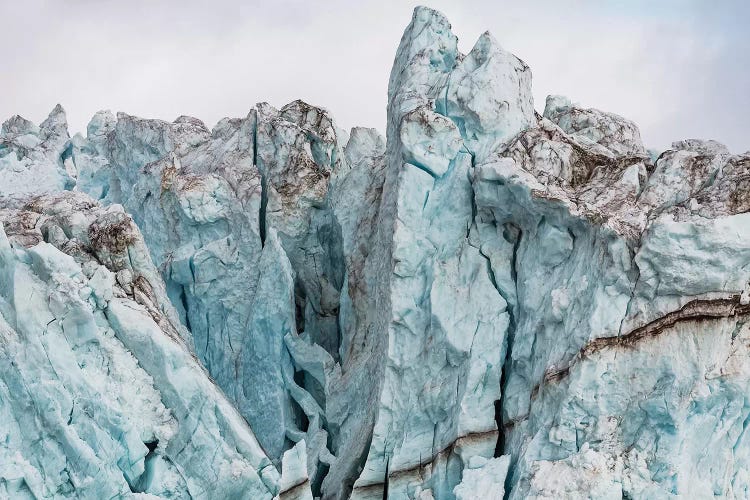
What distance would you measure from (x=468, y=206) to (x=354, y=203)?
4520mm

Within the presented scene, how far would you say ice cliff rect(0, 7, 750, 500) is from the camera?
13703 millimetres

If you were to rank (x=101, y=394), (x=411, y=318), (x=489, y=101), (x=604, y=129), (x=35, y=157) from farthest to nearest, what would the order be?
(x=35, y=157) < (x=604, y=129) < (x=489, y=101) < (x=411, y=318) < (x=101, y=394)

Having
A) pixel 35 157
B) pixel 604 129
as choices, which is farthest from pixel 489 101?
pixel 35 157

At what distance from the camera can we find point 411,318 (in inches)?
696

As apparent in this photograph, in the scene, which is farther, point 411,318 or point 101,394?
point 411,318

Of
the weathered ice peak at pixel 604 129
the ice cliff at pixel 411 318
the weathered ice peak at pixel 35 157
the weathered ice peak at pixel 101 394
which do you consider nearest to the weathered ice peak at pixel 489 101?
the ice cliff at pixel 411 318

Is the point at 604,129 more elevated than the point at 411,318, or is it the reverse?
the point at 604,129

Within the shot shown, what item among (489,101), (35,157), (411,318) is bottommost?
(411,318)

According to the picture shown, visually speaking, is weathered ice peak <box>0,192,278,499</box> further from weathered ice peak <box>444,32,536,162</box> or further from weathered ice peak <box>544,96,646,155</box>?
weathered ice peak <box>544,96,646,155</box>

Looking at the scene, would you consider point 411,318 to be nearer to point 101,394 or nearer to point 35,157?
point 101,394

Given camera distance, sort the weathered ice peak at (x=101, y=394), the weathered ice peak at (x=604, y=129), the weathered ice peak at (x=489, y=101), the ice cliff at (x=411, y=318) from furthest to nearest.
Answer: the weathered ice peak at (x=604, y=129)
the weathered ice peak at (x=489, y=101)
the weathered ice peak at (x=101, y=394)
the ice cliff at (x=411, y=318)

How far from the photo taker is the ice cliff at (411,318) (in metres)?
13.7

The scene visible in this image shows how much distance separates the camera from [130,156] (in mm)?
27703

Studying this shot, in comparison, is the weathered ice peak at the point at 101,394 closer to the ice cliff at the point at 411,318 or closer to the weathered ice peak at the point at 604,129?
the ice cliff at the point at 411,318
